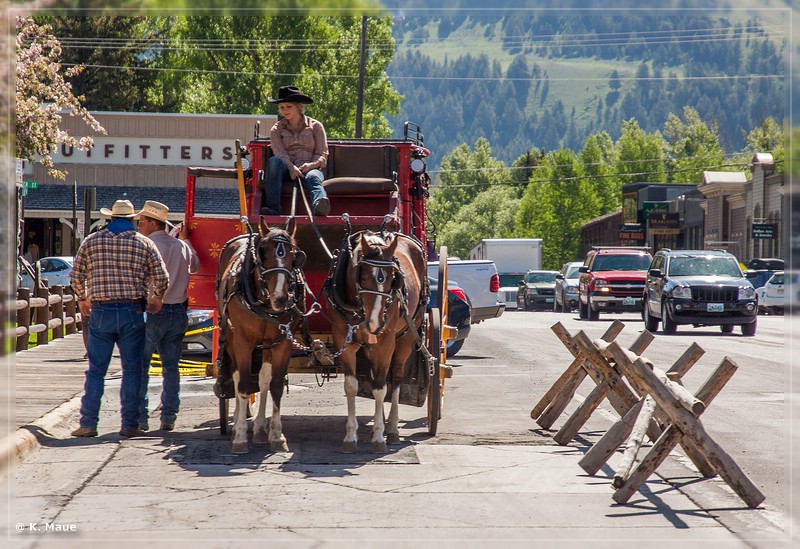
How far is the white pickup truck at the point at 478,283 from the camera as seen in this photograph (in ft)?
78.5

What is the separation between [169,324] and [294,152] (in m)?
2.21

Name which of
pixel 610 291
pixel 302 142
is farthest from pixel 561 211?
pixel 302 142

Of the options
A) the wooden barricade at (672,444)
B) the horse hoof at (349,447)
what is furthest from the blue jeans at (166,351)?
the wooden barricade at (672,444)

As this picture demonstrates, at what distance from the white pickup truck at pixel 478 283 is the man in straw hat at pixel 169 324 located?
11.7m

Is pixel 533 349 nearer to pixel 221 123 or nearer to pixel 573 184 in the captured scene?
pixel 221 123

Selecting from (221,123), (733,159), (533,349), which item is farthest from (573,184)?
(533,349)

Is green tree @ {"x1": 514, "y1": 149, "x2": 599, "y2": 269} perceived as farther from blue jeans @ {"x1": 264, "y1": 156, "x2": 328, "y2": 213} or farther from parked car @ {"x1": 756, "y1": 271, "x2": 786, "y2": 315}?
blue jeans @ {"x1": 264, "y1": 156, "x2": 328, "y2": 213}

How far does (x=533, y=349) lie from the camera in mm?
25156

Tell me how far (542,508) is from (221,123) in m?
42.4

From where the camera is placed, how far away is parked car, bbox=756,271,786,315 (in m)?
44.8

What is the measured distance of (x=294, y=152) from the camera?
40.3 feet

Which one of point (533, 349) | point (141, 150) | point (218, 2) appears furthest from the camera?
point (141, 150)

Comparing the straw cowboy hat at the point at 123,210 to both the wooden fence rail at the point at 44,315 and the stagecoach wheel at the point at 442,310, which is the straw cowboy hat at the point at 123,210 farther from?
the wooden fence rail at the point at 44,315

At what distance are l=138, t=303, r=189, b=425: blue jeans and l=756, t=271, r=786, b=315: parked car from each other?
114ft
